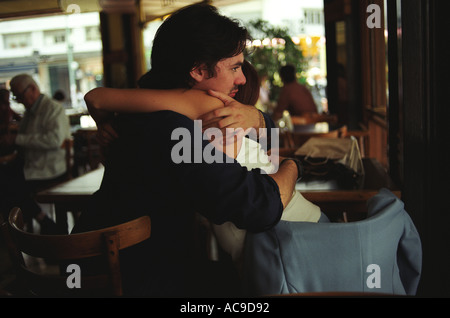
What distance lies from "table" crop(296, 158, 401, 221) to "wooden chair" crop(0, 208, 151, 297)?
2.98ft

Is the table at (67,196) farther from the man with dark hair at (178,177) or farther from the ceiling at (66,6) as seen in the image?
the ceiling at (66,6)

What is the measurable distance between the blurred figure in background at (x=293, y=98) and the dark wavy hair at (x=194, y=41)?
4.43m

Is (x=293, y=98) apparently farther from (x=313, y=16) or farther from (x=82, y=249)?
(x=313, y=16)

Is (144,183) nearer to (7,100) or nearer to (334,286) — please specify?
(334,286)

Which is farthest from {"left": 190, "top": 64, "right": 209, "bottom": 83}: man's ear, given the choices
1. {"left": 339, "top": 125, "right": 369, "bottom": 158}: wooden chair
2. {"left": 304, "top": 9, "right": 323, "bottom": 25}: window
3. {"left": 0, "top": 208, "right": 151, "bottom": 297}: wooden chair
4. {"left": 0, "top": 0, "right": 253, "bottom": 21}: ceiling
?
{"left": 304, "top": 9, "right": 323, "bottom": 25}: window

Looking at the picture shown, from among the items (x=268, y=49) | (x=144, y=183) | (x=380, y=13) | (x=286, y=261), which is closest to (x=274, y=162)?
(x=286, y=261)

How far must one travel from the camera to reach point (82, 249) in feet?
3.87

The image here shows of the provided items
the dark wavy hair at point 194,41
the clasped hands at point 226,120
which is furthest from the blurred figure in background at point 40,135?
the dark wavy hair at point 194,41

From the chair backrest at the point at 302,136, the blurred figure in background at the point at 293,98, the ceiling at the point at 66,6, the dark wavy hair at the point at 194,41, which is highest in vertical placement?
the ceiling at the point at 66,6

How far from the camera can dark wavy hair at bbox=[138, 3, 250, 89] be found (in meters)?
1.16

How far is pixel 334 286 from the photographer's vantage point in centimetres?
118

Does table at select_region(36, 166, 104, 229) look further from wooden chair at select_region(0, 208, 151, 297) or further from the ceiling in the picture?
the ceiling

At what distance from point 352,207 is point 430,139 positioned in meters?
0.42

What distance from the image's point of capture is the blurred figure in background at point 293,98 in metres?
5.59
